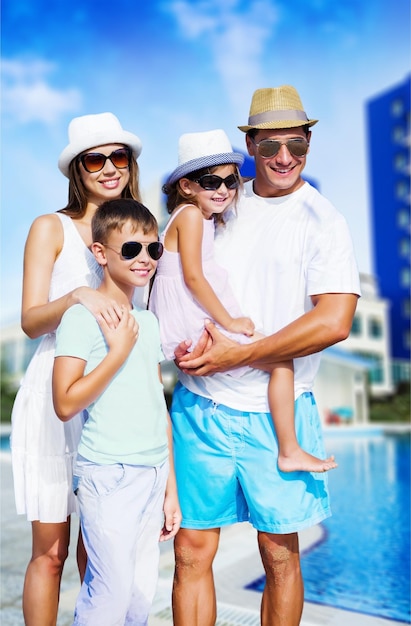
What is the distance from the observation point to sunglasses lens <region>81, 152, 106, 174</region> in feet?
8.05

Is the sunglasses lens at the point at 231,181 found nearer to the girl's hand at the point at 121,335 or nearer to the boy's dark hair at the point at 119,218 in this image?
the boy's dark hair at the point at 119,218

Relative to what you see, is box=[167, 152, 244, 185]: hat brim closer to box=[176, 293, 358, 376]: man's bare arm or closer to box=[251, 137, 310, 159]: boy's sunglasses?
box=[251, 137, 310, 159]: boy's sunglasses

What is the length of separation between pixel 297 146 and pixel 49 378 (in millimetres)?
1357

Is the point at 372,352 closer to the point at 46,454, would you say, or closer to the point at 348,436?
the point at 348,436

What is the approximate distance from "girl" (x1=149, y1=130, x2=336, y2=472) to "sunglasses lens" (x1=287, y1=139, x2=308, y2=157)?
220 mm

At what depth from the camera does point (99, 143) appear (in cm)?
246

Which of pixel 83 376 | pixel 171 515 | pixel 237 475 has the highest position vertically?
pixel 83 376

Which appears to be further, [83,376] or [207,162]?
[207,162]

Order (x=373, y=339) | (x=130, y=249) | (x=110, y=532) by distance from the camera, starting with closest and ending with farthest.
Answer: (x=110, y=532), (x=130, y=249), (x=373, y=339)

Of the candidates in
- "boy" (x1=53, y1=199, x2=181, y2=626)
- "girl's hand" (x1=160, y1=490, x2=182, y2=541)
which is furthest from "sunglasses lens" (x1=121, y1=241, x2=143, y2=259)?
"girl's hand" (x1=160, y1=490, x2=182, y2=541)

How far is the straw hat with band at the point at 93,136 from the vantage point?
246 centimetres

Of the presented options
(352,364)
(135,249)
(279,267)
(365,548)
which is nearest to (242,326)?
(279,267)

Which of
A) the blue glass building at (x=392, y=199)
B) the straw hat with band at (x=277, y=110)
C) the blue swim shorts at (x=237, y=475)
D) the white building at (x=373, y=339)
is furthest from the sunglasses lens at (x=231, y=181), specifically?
the blue glass building at (x=392, y=199)

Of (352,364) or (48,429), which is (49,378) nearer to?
(48,429)
